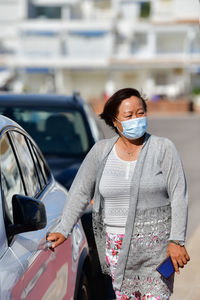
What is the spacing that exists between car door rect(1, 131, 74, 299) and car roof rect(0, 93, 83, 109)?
8.79 ft

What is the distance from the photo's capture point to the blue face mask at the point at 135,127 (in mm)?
3555

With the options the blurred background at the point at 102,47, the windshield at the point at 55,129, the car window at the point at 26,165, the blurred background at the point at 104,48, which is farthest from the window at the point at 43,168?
the blurred background at the point at 104,48

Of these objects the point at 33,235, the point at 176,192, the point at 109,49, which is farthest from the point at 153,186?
the point at 109,49

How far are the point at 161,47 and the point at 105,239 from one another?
62626 mm

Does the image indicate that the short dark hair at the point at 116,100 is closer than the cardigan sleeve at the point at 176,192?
No

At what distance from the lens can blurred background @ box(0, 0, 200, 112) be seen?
204 ft

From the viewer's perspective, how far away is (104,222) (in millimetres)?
3707

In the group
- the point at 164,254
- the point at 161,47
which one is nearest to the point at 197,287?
the point at 164,254

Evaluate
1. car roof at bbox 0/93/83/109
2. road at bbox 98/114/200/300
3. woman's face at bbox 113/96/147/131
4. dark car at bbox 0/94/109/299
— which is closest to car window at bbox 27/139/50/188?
woman's face at bbox 113/96/147/131

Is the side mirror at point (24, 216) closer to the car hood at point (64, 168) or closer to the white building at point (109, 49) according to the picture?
the car hood at point (64, 168)

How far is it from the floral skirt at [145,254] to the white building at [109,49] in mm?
57338

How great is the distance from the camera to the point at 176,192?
3.51m

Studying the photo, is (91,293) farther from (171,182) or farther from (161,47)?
(161,47)

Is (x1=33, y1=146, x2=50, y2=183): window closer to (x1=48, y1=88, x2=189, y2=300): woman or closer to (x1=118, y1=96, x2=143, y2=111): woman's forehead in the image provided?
(x1=48, y1=88, x2=189, y2=300): woman
